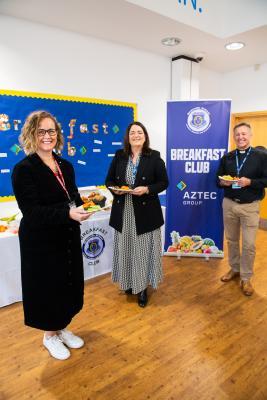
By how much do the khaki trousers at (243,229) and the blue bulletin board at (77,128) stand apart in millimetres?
1646

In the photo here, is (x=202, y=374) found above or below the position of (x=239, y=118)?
below

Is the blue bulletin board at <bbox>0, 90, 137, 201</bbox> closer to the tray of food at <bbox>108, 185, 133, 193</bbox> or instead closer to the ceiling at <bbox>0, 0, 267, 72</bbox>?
the ceiling at <bbox>0, 0, 267, 72</bbox>

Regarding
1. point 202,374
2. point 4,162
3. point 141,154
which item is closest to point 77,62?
point 4,162

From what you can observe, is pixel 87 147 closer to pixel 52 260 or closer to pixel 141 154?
pixel 141 154

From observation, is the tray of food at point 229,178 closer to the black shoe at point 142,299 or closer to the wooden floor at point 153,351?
the wooden floor at point 153,351

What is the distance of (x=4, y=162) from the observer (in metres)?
2.91

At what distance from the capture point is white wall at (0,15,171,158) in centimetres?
289

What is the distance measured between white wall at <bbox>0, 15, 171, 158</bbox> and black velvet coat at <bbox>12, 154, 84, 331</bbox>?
5.86 feet

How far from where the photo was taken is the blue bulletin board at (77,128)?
9.53 feet

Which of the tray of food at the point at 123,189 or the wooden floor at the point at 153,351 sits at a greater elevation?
the tray of food at the point at 123,189

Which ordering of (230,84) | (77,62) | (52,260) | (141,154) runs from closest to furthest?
(52,260)
(141,154)
(77,62)
(230,84)

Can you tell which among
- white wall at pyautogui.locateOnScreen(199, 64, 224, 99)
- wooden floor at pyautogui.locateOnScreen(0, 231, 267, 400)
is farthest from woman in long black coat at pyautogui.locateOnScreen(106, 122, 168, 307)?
white wall at pyautogui.locateOnScreen(199, 64, 224, 99)

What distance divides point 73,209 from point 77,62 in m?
2.43

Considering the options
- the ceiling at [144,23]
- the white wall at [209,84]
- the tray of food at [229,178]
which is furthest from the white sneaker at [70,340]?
the white wall at [209,84]
